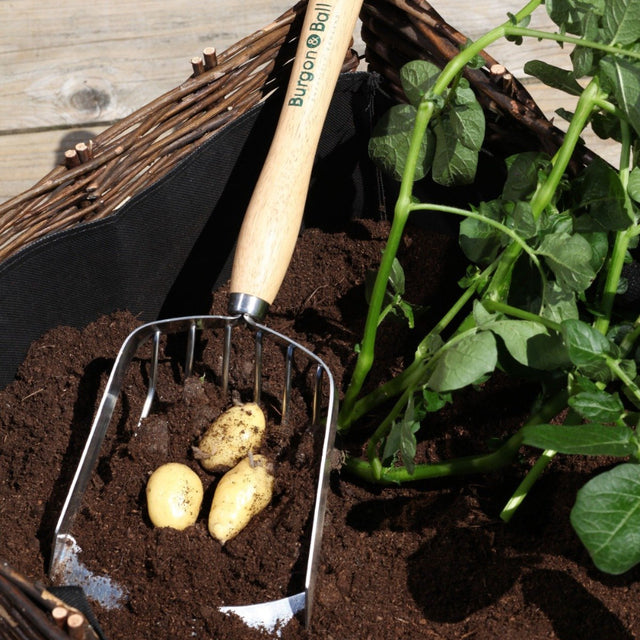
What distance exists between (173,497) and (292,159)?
1.11 feet

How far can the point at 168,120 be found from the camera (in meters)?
1.02

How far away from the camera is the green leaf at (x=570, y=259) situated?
75cm

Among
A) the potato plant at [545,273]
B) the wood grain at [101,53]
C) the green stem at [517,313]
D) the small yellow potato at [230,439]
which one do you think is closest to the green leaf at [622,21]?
the potato plant at [545,273]

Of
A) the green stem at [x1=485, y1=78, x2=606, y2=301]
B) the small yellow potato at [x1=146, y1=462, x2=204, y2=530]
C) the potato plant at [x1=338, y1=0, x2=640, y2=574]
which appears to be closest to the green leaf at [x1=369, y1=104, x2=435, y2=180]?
the potato plant at [x1=338, y1=0, x2=640, y2=574]

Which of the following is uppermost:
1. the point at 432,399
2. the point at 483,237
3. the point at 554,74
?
the point at 554,74

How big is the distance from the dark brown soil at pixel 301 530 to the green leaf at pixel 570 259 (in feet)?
0.80

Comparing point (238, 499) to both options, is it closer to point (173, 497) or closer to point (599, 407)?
point (173, 497)

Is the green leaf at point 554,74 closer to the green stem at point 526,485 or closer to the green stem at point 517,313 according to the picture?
the green stem at point 517,313

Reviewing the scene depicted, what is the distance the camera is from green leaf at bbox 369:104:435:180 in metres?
0.89

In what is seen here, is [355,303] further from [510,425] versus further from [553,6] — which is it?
[553,6]

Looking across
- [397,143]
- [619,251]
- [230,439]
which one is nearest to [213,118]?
[397,143]

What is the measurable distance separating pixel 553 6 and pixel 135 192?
18.2 inches

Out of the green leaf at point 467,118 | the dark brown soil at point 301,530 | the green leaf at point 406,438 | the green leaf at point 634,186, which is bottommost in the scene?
the dark brown soil at point 301,530

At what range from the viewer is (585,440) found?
65 centimetres
